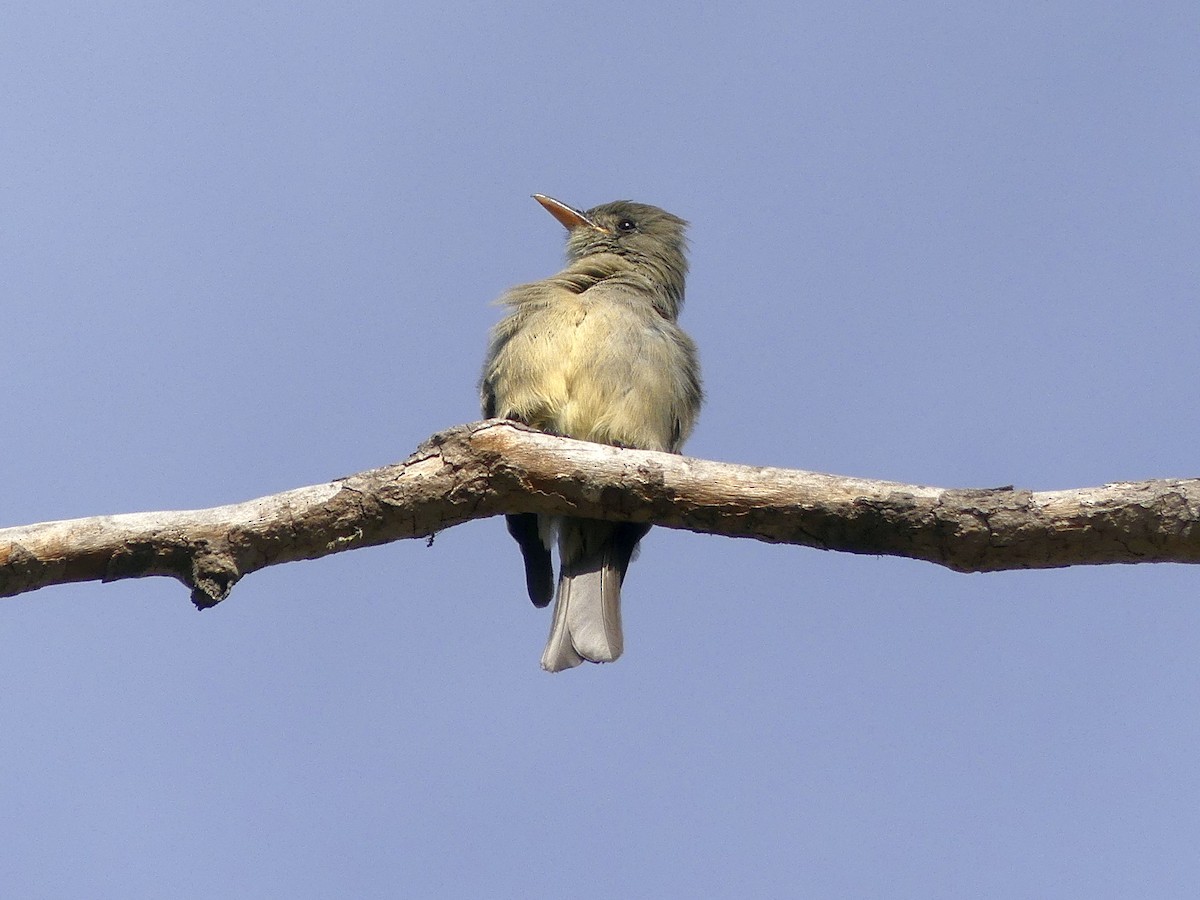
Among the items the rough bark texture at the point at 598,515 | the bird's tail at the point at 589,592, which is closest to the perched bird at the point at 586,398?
the bird's tail at the point at 589,592

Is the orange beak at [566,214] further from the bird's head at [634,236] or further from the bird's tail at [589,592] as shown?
the bird's tail at [589,592]

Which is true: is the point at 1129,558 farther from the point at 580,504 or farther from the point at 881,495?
the point at 580,504

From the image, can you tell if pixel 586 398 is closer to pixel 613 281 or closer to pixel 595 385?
pixel 595 385

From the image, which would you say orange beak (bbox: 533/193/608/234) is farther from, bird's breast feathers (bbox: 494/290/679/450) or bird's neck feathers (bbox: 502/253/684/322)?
bird's breast feathers (bbox: 494/290/679/450)

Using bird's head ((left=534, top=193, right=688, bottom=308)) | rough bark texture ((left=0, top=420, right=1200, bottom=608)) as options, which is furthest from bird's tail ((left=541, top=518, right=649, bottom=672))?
bird's head ((left=534, top=193, right=688, bottom=308))

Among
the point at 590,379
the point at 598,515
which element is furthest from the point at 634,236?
the point at 598,515

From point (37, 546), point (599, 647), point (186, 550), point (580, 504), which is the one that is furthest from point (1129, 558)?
point (37, 546)
